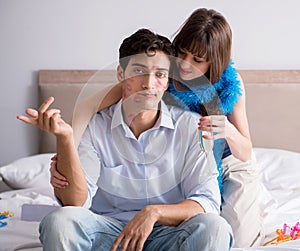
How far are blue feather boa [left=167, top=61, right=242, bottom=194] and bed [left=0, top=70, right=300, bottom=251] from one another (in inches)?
9.8

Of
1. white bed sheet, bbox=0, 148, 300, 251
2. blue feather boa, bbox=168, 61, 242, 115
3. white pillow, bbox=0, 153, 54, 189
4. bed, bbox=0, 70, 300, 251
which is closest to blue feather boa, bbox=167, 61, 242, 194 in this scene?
blue feather boa, bbox=168, 61, 242, 115

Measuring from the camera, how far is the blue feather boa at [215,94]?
2.04 metres

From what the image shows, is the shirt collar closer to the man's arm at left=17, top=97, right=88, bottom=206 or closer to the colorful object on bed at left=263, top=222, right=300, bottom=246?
the man's arm at left=17, top=97, right=88, bottom=206

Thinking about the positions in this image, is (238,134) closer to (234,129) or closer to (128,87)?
(234,129)

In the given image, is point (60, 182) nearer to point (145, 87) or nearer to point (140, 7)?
point (145, 87)

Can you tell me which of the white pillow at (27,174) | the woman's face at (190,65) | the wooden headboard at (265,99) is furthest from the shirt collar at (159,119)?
the wooden headboard at (265,99)

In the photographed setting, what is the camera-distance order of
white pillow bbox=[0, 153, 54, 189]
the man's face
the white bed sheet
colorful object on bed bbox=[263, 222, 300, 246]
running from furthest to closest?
white pillow bbox=[0, 153, 54, 189]
colorful object on bed bbox=[263, 222, 300, 246]
the white bed sheet
the man's face

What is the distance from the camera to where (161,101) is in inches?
76.8

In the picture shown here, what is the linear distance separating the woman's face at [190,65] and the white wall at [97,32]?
123cm

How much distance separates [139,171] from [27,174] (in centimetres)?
111

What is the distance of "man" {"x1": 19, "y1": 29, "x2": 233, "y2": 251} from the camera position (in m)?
1.73

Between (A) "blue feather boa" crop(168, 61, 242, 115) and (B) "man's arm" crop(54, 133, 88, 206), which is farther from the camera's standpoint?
(A) "blue feather boa" crop(168, 61, 242, 115)

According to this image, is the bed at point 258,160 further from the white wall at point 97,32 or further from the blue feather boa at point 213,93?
the blue feather boa at point 213,93

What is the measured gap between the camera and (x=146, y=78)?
5.99 ft
